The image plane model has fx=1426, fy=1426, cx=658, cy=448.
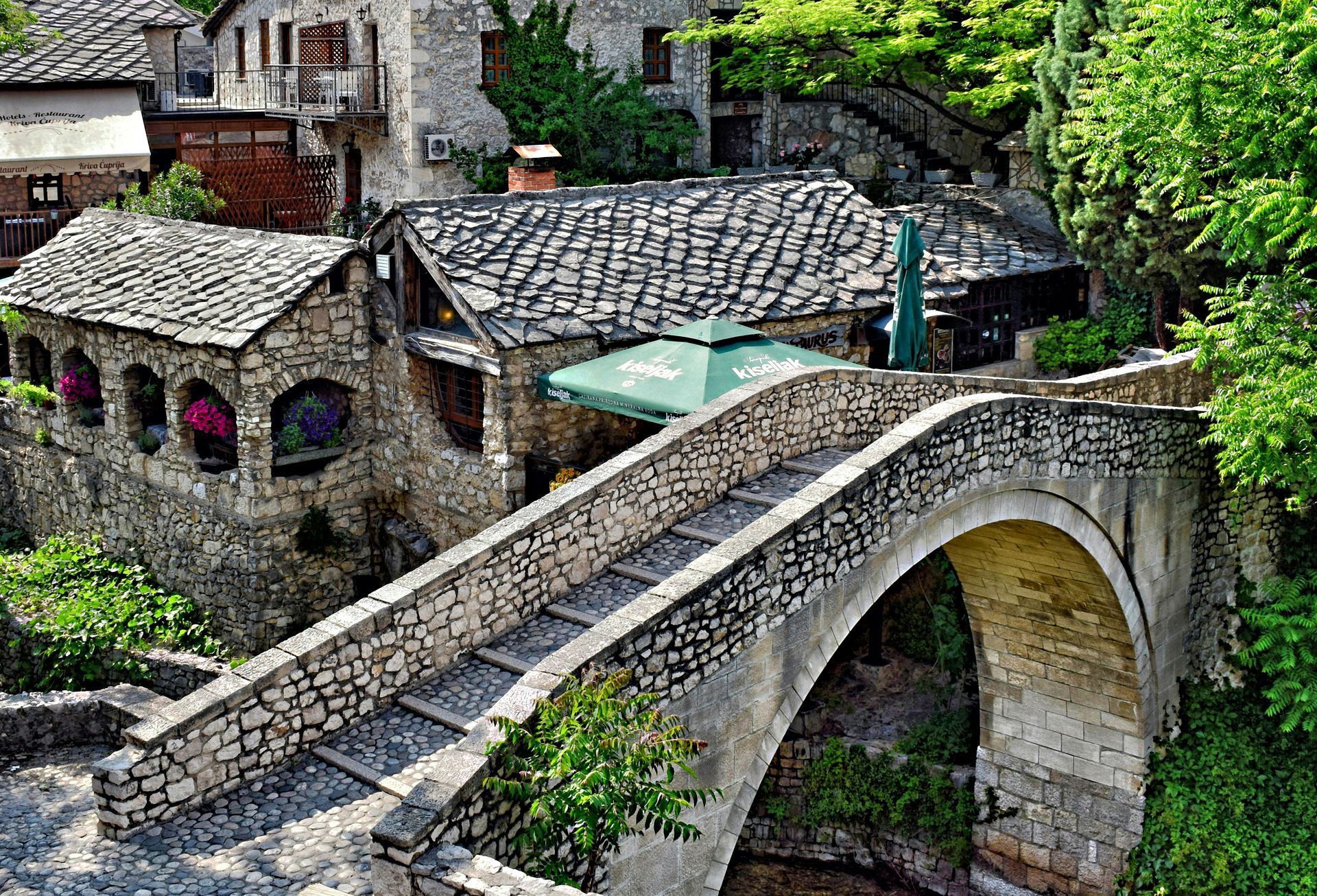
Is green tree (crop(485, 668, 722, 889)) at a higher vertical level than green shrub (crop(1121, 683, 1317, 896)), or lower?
higher

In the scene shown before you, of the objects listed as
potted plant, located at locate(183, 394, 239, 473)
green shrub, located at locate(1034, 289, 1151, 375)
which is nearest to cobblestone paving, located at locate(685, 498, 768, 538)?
potted plant, located at locate(183, 394, 239, 473)

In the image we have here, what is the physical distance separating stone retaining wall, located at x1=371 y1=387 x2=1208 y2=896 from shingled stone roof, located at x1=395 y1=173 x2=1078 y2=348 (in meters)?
2.57

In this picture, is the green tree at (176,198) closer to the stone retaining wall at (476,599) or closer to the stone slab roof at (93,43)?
the stone slab roof at (93,43)

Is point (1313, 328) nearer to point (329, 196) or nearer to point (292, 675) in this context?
point (292, 675)

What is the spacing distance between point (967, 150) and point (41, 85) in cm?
1570

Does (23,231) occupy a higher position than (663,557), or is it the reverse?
(23,231)

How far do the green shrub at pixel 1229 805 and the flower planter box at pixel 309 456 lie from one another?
9.47 meters

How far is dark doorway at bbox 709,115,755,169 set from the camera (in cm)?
2636

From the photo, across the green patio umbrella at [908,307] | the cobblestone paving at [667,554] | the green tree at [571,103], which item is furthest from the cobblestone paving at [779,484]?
the green tree at [571,103]

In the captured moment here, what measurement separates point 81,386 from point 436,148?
7404mm

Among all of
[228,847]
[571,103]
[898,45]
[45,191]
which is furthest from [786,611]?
[45,191]

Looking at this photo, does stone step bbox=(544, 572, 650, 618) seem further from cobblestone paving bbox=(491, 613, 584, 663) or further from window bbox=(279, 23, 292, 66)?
window bbox=(279, 23, 292, 66)

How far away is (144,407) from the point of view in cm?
1622

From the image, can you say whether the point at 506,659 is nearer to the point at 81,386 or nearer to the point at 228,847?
the point at 228,847
